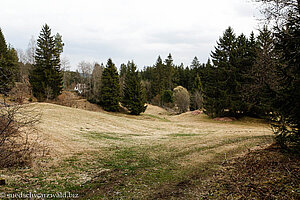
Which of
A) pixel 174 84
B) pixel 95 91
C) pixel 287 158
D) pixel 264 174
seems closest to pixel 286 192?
pixel 264 174

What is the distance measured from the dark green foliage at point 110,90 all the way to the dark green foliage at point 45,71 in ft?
31.8

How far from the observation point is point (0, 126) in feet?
28.1

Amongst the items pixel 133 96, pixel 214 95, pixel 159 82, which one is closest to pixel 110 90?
pixel 133 96

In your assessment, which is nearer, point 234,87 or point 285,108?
point 285,108

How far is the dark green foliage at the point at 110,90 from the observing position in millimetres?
42312

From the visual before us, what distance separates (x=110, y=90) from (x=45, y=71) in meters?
14.0

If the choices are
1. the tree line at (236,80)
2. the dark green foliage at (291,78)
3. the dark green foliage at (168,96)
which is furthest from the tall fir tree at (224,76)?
the dark green foliage at (168,96)

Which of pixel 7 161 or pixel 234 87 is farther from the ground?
pixel 234 87

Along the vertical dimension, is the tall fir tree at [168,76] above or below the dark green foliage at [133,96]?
above

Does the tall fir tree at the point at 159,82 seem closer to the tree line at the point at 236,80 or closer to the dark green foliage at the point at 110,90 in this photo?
the tree line at the point at 236,80

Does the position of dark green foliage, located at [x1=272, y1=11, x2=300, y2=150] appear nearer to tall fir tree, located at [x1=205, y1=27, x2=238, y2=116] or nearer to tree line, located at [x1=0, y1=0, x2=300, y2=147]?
tree line, located at [x1=0, y1=0, x2=300, y2=147]

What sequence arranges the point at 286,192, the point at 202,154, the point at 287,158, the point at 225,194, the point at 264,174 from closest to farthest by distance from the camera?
the point at 286,192, the point at 225,194, the point at 264,174, the point at 287,158, the point at 202,154

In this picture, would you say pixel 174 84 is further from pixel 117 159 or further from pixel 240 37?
pixel 117 159

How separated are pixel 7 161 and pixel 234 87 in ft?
98.7
